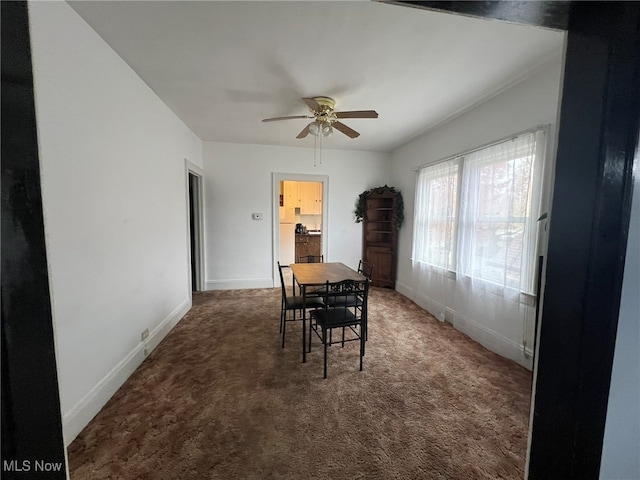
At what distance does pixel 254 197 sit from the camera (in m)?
4.67

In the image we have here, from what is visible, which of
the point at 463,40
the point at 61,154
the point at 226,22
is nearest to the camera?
the point at 61,154

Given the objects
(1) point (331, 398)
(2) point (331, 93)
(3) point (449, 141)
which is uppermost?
(2) point (331, 93)

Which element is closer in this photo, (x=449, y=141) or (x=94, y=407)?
(x=94, y=407)

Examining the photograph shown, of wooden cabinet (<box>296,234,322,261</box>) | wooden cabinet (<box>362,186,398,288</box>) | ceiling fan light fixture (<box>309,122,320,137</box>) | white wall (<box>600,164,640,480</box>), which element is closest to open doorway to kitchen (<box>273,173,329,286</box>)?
wooden cabinet (<box>296,234,322,261</box>)

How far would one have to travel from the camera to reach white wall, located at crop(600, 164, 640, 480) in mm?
638

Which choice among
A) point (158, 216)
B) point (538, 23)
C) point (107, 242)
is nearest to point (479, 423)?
point (538, 23)

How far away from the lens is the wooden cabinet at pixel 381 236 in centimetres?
477

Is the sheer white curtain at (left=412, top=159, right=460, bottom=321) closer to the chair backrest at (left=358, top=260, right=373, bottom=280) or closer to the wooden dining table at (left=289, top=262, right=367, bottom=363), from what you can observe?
the chair backrest at (left=358, top=260, right=373, bottom=280)

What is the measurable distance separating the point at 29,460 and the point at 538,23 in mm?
1494

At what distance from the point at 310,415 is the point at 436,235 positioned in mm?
2784

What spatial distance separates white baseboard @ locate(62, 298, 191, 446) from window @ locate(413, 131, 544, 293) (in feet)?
10.5

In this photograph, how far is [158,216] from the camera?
2.76 meters

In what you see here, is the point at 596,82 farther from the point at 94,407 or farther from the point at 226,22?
the point at 94,407

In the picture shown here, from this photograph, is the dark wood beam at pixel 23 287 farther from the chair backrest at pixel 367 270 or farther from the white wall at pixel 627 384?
the chair backrest at pixel 367 270
